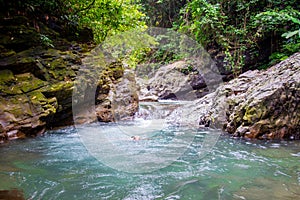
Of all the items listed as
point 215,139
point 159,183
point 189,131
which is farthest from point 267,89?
point 159,183

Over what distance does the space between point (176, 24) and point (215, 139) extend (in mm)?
11398

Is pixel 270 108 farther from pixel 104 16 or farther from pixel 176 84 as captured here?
pixel 176 84

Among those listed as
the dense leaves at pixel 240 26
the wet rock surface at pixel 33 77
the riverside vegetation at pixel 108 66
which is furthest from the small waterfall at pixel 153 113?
the dense leaves at pixel 240 26

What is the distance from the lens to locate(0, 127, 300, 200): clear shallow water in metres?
2.14

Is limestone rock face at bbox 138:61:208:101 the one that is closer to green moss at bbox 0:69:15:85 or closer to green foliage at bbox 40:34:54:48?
green foliage at bbox 40:34:54:48

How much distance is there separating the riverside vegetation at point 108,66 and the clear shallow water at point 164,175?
770 mm

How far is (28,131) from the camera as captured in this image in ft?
14.3

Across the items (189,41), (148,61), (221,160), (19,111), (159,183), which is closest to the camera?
(159,183)

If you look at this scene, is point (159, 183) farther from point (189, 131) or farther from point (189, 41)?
point (189, 41)

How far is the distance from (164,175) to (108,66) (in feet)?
17.1

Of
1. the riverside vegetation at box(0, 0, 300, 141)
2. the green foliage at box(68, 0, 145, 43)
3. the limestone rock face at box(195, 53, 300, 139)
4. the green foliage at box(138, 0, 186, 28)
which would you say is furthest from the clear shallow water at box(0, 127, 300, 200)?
the green foliage at box(138, 0, 186, 28)

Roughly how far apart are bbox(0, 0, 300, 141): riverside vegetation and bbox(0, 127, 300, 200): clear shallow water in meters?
0.77

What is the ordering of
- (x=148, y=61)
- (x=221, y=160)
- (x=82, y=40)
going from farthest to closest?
(x=148, y=61)
(x=82, y=40)
(x=221, y=160)

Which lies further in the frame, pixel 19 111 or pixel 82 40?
pixel 82 40
